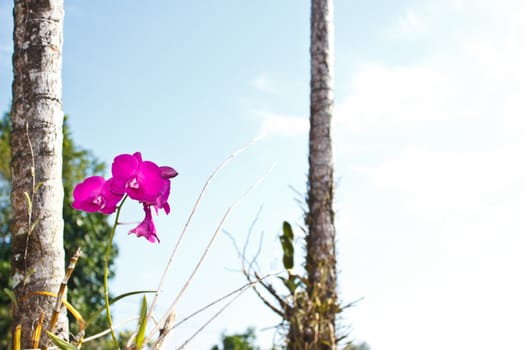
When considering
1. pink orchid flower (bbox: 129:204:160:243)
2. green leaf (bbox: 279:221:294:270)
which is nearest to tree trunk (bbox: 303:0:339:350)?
green leaf (bbox: 279:221:294:270)

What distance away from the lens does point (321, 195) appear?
5.05m

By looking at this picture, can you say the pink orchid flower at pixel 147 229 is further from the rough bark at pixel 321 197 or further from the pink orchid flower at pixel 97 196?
the rough bark at pixel 321 197

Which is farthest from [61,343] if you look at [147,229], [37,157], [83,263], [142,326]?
[83,263]

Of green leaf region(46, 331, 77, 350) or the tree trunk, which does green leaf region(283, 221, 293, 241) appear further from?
green leaf region(46, 331, 77, 350)

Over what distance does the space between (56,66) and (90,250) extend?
7404 mm

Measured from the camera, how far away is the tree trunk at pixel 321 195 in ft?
15.2

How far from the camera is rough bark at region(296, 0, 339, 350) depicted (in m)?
4.62

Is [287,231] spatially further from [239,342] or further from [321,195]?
[239,342]

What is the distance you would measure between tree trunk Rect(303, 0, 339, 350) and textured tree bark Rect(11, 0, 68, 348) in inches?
108

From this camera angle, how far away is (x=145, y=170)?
62.4 inches

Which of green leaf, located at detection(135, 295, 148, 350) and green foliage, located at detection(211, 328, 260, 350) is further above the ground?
green foliage, located at detection(211, 328, 260, 350)

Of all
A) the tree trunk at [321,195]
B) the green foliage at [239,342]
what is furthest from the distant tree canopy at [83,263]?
the tree trunk at [321,195]

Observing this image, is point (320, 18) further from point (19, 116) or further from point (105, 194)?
point (105, 194)

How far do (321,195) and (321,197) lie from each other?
2 centimetres
